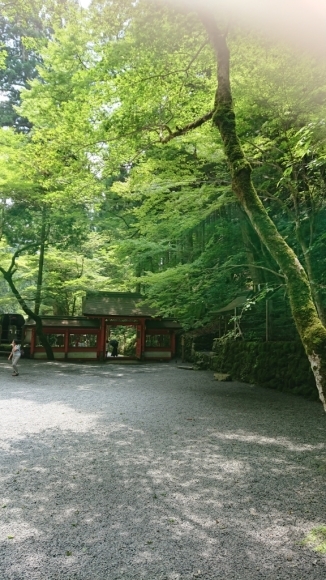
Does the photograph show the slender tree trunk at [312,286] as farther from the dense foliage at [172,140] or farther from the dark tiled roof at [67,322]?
the dark tiled roof at [67,322]

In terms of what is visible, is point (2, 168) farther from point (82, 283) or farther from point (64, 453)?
point (64, 453)

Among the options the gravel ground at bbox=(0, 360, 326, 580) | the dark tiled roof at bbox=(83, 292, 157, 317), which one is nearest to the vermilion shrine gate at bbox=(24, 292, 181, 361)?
the dark tiled roof at bbox=(83, 292, 157, 317)

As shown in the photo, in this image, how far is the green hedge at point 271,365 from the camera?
389 inches

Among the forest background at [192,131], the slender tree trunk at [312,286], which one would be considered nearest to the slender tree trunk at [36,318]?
the forest background at [192,131]

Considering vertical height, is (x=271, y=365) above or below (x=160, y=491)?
above

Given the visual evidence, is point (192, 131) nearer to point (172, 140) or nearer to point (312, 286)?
point (172, 140)

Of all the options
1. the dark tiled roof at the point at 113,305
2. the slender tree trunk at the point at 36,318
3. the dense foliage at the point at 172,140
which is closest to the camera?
the dense foliage at the point at 172,140

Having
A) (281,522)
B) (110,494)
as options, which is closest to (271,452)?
(281,522)

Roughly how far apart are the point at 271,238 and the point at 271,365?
26.0 ft

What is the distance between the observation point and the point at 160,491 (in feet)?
12.4

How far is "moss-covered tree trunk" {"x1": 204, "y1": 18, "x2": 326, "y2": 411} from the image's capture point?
131 inches

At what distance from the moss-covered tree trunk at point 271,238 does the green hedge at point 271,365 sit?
6.47 meters

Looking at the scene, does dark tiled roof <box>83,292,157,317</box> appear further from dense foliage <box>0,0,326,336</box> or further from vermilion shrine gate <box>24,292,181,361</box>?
dense foliage <box>0,0,326,336</box>

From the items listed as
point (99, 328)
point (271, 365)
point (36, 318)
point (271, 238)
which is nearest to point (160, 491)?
point (271, 238)
